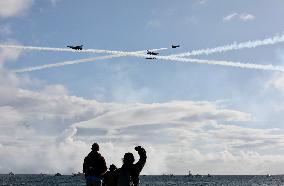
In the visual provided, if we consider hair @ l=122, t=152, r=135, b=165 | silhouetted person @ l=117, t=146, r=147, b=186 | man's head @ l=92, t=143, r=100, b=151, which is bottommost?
silhouetted person @ l=117, t=146, r=147, b=186

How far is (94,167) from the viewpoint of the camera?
1237cm

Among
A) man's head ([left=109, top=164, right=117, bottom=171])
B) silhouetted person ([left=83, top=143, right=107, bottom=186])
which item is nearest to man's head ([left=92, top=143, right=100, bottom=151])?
silhouetted person ([left=83, top=143, right=107, bottom=186])

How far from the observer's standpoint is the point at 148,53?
58375mm

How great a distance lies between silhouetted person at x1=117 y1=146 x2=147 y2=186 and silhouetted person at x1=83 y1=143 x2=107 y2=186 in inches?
85.7

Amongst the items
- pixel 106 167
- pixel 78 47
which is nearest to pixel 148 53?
pixel 78 47

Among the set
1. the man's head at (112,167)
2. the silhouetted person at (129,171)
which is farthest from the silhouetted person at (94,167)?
the silhouetted person at (129,171)

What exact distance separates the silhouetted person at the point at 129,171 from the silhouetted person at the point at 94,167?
7.14 feet

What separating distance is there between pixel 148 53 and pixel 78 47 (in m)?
7.85

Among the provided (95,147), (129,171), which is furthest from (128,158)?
(95,147)

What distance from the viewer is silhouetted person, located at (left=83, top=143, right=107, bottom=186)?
1230cm

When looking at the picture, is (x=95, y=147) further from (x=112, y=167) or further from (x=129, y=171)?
(x=129, y=171)

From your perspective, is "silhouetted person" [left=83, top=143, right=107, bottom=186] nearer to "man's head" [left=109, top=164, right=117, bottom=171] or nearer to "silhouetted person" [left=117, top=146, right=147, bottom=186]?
"man's head" [left=109, top=164, right=117, bottom=171]

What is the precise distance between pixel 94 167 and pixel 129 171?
8.03ft

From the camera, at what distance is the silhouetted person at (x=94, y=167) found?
40.4 feet
